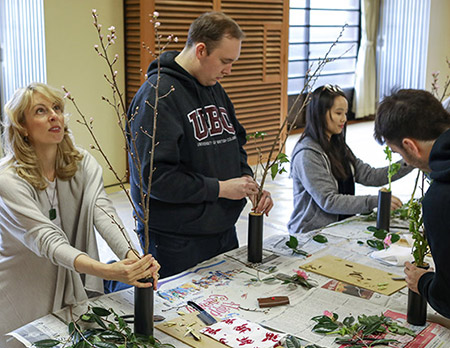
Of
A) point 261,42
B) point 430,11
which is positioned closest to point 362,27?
point 430,11

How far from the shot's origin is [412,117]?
176cm

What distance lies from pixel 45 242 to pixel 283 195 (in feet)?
13.6

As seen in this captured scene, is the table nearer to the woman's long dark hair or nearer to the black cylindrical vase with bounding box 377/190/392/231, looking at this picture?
the black cylindrical vase with bounding box 377/190/392/231

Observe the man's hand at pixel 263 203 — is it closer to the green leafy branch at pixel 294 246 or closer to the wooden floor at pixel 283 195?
the green leafy branch at pixel 294 246

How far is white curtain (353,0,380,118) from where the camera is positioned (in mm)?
10477

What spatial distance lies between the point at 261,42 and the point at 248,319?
5.51 meters

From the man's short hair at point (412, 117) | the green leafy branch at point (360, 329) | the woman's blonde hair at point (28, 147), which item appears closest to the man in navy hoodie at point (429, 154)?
the man's short hair at point (412, 117)

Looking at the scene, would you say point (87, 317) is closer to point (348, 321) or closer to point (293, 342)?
point (293, 342)

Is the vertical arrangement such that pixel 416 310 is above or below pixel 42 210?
below

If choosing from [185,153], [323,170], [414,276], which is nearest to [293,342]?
[414,276]

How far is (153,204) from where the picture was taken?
7.79ft

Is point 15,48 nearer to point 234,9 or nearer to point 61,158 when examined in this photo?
point 234,9

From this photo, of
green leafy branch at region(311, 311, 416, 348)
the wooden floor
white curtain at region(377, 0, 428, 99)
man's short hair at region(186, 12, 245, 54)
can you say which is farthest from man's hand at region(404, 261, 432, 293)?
white curtain at region(377, 0, 428, 99)

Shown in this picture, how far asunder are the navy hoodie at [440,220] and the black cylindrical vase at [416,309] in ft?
0.25
